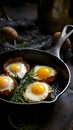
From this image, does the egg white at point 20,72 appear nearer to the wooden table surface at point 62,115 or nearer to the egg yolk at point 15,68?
the egg yolk at point 15,68

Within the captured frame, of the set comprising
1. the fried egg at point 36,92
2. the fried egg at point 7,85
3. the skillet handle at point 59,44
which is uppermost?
the skillet handle at point 59,44

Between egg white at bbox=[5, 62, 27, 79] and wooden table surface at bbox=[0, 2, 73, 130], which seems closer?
wooden table surface at bbox=[0, 2, 73, 130]

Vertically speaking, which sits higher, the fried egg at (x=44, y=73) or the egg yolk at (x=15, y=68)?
the egg yolk at (x=15, y=68)

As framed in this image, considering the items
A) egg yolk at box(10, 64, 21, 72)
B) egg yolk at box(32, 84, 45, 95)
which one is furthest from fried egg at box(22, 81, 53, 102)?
egg yolk at box(10, 64, 21, 72)

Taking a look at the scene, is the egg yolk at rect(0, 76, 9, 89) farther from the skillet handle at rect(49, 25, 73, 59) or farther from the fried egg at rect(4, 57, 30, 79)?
the skillet handle at rect(49, 25, 73, 59)

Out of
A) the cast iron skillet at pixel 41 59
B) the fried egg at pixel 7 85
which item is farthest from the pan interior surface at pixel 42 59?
the fried egg at pixel 7 85

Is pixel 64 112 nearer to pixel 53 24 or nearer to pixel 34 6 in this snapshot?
pixel 53 24

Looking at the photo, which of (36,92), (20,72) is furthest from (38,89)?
(20,72)

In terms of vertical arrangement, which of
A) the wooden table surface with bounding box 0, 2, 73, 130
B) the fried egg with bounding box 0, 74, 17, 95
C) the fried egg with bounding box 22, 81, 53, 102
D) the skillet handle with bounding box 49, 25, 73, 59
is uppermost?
the skillet handle with bounding box 49, 25, 73, 59
